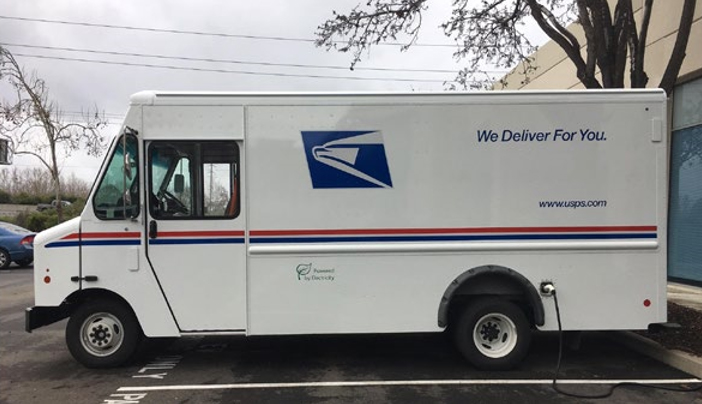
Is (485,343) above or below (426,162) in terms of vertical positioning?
below

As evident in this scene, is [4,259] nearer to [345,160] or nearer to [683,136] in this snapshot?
[345,160]

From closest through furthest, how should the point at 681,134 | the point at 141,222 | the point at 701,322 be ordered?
1. the point at 141,222
2. the point at 701,322
3. the point at 681,134

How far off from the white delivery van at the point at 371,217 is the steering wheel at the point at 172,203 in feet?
0.05

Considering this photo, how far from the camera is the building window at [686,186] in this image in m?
10.7

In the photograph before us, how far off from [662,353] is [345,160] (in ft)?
13.7

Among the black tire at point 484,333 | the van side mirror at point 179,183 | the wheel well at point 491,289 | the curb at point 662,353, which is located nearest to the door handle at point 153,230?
the van side mirror at point 179,183

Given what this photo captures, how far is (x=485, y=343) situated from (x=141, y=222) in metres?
3.87

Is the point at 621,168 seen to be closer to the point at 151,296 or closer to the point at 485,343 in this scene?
the point at 485,343

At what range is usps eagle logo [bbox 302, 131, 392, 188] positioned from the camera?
18.4ft

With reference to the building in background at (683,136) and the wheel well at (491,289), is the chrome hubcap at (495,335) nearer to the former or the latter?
the wheel well at (491,289)

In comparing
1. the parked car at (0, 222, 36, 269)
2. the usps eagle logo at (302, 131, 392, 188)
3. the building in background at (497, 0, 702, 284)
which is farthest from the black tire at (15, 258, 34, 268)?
the building in background at (497, 0, 702, 284)

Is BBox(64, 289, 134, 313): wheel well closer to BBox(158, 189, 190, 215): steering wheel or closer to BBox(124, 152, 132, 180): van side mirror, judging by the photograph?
BBox(158, 189, 190, 215): steering wheel

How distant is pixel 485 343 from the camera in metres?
5.77

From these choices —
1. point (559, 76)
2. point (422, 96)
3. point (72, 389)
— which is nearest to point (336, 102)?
point (422, 96)
